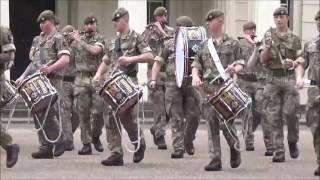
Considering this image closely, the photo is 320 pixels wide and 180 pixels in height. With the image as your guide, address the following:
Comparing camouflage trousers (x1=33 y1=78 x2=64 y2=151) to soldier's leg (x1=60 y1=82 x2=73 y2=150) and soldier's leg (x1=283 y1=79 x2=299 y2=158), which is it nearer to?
soldier's leg (x1=60 y1=82 x2=73 y2=150)

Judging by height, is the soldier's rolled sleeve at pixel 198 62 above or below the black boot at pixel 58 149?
above

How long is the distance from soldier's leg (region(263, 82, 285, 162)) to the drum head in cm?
118

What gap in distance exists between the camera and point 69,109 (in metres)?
11.8

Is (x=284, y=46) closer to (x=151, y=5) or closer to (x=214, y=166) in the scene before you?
(x=214, y=166)

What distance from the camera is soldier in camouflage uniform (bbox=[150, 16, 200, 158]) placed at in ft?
36.8

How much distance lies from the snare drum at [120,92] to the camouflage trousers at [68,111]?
4.92 feet

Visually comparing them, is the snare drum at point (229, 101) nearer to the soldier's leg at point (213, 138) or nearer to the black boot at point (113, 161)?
the soldier's leg at point (213, 138)

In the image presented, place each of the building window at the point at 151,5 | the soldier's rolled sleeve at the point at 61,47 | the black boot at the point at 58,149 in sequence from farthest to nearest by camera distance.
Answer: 1. the building window at the point at 151,5
2. the black boot at the point at 58,149
3. the soldier's rolled sleeve at the point at 61,47

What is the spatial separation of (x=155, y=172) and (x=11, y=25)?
40.1 feet

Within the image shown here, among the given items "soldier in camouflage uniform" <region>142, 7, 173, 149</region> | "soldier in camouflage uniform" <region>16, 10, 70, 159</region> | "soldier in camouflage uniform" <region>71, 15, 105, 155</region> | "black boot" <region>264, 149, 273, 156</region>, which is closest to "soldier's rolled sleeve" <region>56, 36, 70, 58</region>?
"soldier in camouflage uniform" <region>16, 10, 70, 159</region>

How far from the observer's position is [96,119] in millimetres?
11742

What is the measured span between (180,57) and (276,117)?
1517 millimetres

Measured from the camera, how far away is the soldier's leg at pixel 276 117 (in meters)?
10.7

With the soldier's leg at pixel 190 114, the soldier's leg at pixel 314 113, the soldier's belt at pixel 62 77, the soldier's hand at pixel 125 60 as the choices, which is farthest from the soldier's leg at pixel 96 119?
the soldier's leg at pixel 314 113
